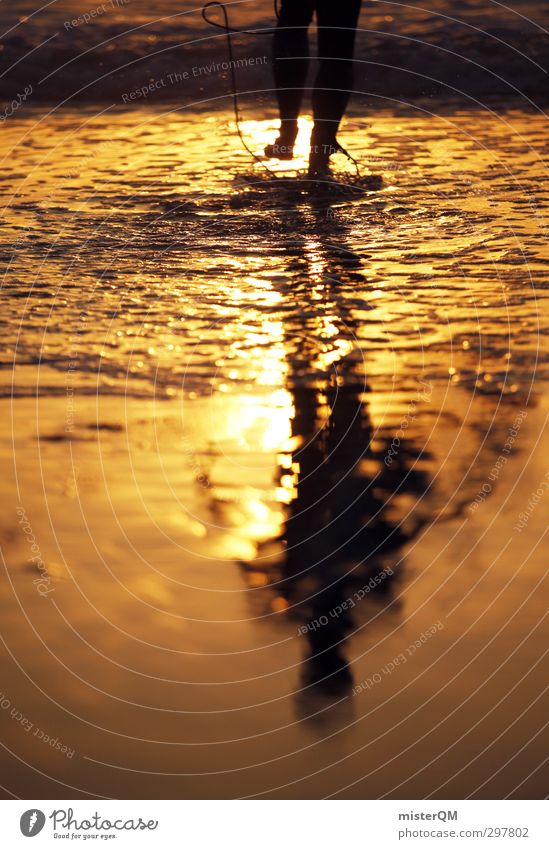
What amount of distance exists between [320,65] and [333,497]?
4.36 m

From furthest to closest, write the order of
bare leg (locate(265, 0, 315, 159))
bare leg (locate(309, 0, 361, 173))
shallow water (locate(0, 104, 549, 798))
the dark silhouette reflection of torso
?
1. bare leg (locate(265, 0, 315, 159))
2. bare leg (locate(309, 0, 361, 173))
3. the dark silhouette reflection of torso
4. shallow water (locate(0, 104, 549, 798))

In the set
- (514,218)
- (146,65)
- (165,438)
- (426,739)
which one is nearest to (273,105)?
(146,65)

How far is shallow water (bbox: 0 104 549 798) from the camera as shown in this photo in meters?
2.79

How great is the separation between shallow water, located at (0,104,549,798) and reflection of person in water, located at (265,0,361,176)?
0.88m

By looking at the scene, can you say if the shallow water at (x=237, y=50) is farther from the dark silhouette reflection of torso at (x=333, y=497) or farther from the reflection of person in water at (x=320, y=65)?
the dark silhouette reflection of torso at (x=333, y=497)

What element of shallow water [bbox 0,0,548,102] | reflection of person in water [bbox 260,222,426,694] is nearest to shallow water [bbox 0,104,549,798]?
reflection of person in water [bbox 260,222,426,694]

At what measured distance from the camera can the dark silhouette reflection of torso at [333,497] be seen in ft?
10.5

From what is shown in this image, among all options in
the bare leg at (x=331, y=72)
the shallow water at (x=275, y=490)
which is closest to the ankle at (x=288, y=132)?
the bare leg at (x=331, y=72)

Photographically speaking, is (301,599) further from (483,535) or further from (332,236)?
(332,236)

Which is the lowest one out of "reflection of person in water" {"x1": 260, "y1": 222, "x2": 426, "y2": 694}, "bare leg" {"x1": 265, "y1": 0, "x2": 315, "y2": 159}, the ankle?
"reflection of person in water" {"x1": 260, "y1": 222, "x2": 426, "y2": 694}

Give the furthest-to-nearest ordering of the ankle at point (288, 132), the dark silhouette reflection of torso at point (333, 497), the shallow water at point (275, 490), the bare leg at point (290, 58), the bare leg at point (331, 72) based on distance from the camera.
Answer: the ankle at point (288, 132)
the bare leg at point (290, 58)
the bare leg at point (331, 72)
the dark silhouette reflection of torso at point (333, 497)
the shallow water at point (275, 490)

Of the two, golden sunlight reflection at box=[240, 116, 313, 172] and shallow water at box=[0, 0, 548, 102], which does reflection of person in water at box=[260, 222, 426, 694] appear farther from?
shallow water at box=[0, 0, 548, 102]

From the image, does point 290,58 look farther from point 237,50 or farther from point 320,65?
point 237,50

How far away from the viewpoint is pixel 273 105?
10.1m
